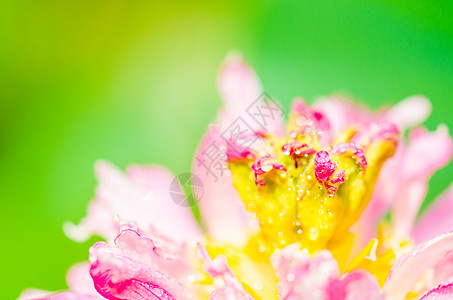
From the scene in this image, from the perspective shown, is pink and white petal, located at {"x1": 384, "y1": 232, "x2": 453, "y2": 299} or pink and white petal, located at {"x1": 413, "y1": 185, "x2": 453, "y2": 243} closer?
pink and white petal, located at {"x1": 384, "y1": 232, "x2": 453, "y2": 299}

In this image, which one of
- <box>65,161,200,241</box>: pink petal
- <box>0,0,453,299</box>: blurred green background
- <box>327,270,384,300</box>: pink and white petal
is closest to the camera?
<box>327,270,384,300</box>: pink and white petal

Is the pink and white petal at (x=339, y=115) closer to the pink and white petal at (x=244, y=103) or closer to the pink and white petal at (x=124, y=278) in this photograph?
the pink and white petal at (x=244, y=103)

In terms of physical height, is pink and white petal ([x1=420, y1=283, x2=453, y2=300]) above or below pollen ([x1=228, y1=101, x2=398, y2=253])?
below

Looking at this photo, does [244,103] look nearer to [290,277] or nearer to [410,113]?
[410,113]

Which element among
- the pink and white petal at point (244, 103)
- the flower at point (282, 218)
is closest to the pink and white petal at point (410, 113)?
the flower at point (282, 218)

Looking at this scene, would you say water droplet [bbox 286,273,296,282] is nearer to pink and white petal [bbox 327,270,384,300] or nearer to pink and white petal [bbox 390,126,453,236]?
pink and white petal [bbox 327,270,384,300]

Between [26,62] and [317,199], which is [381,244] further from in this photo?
[26,62]

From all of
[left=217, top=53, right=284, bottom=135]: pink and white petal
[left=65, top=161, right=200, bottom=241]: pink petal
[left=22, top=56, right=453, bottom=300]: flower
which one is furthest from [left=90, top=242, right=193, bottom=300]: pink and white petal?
[left=217, top=53, right=284, bottom=135]: pink and white petal
